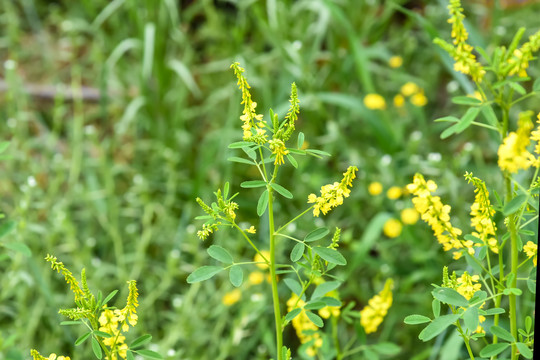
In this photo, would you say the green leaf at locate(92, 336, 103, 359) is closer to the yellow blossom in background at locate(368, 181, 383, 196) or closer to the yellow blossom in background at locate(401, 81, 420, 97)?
the yellow blossom in background at locate(368, 181, 383, 196)

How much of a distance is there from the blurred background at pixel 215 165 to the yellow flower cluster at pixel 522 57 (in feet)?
2.18

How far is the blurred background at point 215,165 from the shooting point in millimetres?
1540

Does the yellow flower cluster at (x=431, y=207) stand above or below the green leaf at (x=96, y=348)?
above

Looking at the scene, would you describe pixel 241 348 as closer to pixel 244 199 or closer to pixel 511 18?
pixel 244 199

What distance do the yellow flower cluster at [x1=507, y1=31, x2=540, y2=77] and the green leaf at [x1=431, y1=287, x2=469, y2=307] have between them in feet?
0.79

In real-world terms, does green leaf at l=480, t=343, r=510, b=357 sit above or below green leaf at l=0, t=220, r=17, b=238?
below

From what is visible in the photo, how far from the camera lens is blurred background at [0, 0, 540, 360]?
1.54 m

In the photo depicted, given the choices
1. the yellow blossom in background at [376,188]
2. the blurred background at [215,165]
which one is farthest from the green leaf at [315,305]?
the yellow blossom in background at [376,188]

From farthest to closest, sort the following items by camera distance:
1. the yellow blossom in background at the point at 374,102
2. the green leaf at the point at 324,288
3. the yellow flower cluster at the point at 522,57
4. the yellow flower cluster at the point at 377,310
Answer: the yellow blossom in background at the point at 374,102 < the yellow flower cluster at the point at 377,310 < the green leaf at the point at 324,288 < the yellow flower cluster at the point at 522,57

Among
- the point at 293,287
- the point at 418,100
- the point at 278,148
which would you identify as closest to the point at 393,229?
the point at 418,100

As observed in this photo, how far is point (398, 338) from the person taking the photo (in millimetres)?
1604

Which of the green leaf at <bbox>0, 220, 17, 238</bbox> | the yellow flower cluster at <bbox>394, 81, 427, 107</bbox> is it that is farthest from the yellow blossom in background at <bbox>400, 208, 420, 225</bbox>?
the green leaf at <bbox>0, 220, 17, 238</bbox>

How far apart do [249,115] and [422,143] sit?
135cm

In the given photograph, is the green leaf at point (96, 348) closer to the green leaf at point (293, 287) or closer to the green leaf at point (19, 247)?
the green leaf at point (19, 247)
